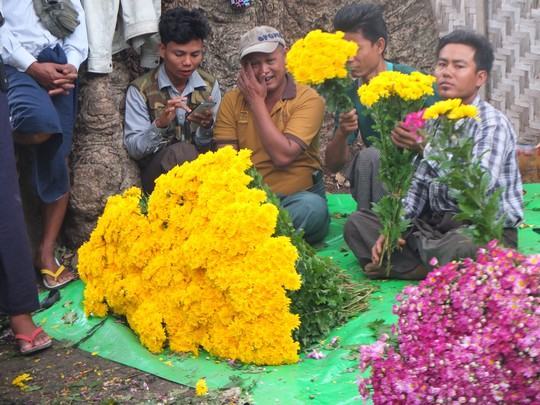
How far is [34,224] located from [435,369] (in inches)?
138

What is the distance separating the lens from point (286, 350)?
151 inches

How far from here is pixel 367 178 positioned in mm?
5180

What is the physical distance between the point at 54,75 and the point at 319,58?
5.39 ft

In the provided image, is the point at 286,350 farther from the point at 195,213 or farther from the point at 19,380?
the point at 19,380

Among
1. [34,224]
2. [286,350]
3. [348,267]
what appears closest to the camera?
[286,350]

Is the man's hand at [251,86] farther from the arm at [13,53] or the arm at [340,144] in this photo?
the arm at [13,53]

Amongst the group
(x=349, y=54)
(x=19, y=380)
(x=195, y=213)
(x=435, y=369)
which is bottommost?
(x=19, y=380)

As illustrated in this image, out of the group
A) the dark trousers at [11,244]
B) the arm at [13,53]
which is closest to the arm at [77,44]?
the arm at [13,53]

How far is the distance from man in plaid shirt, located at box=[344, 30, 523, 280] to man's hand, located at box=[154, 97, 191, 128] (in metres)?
1.39

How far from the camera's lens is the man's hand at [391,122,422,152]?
4129mm

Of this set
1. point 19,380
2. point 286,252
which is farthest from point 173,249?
point 19,380

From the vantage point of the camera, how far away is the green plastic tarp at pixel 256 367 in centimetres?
358

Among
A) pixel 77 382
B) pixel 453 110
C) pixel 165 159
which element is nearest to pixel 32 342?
pixel 77 382

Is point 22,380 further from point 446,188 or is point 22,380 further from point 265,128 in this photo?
point 446,188
